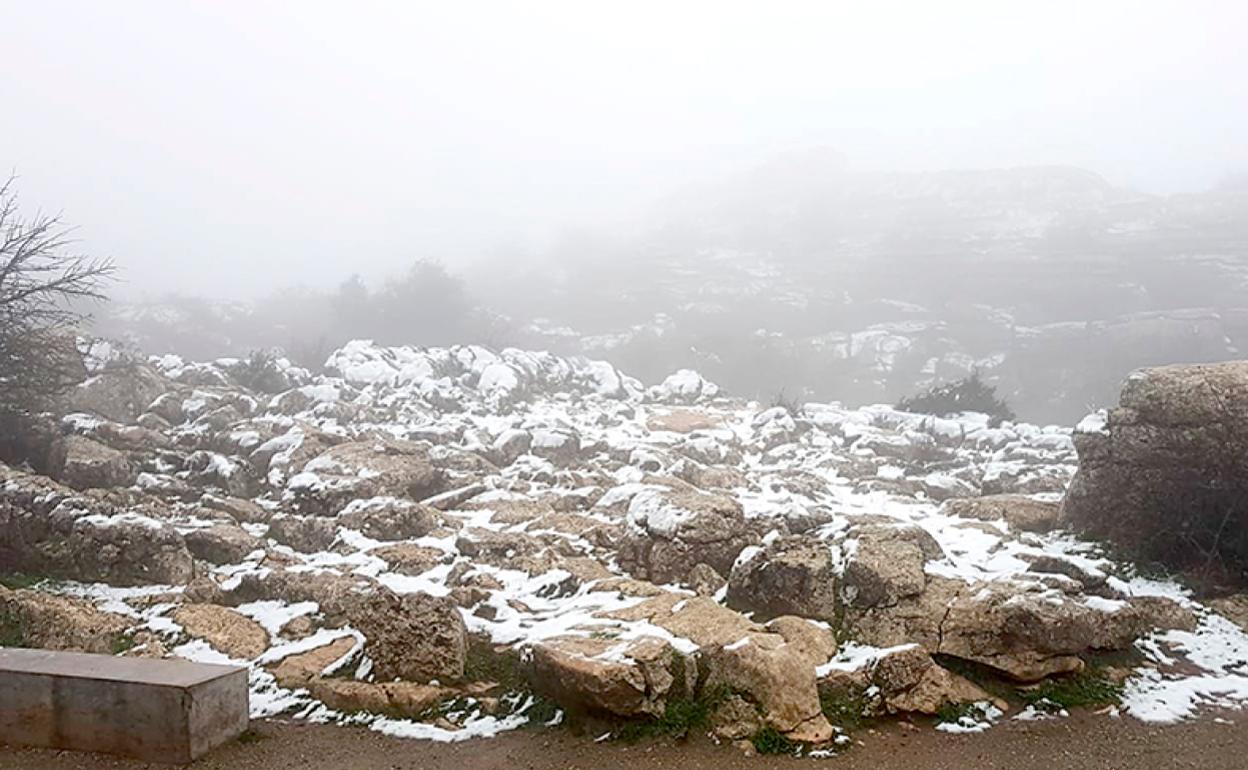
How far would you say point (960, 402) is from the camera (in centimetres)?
2748

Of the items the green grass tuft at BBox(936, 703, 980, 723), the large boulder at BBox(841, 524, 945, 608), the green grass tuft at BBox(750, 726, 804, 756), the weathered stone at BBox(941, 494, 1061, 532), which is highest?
the large boulder at BBox(841, 524, 945, 608)

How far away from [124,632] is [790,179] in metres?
104

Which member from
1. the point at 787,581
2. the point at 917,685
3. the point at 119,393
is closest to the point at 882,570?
the point at 787,581

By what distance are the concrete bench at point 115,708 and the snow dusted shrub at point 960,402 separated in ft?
83.2

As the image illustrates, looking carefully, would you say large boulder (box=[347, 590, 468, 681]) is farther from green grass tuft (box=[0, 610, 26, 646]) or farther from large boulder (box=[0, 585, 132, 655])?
green grass tuft (box=[0, 610, 26, 646])

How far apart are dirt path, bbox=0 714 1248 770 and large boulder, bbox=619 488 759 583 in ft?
12.5

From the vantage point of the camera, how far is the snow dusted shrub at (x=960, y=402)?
2708 cm

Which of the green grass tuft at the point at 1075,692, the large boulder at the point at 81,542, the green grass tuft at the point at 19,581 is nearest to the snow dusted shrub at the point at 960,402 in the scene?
the green grass tuft at the point at 1075,692

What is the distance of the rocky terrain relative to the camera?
6.95 m

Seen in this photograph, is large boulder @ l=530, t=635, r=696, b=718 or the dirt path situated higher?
large boulder @ l=530, t=635, r=696, b=718

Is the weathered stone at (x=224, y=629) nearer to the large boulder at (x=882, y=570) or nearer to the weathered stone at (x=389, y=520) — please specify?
the weathered stone at (x=389, y=520)

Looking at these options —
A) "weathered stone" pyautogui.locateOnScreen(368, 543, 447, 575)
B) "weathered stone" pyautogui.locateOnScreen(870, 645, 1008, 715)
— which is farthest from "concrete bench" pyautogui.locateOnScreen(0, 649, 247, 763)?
"weathered stone" pyautogui.locateOnScreen(870, 645, 1008, 715)

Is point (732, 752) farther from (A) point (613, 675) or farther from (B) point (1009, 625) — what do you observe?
(B) point (1009, 625)

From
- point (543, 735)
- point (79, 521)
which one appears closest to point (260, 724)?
point (543, 735)
